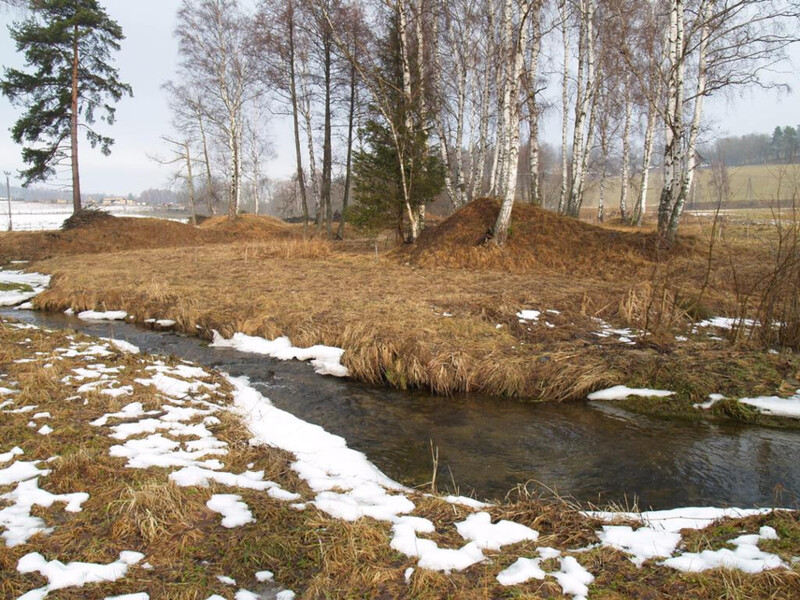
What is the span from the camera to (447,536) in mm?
2904

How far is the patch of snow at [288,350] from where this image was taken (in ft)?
23.4

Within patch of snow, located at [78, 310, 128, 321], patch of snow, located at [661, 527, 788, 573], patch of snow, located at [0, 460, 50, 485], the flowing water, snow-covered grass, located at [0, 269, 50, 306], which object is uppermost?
snow-covered grass, located at [0, 269, 50, 306]

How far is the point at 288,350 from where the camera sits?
783 cm

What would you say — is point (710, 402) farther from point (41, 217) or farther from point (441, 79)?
point (41, 217)

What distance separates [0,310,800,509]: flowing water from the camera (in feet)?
13.6

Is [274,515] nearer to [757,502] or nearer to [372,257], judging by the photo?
[757,502]

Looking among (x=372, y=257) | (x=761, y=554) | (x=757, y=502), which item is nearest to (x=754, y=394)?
(x=757, y=502)

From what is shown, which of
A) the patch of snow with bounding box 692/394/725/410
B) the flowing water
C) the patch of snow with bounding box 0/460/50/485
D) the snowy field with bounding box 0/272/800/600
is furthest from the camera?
the patch of snow with bounding box 692/394/725/410

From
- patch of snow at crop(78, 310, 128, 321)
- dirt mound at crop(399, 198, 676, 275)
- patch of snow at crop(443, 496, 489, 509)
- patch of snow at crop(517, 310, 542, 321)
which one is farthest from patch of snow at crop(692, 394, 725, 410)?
patch of snow at crop(78, 310, 128, 321)

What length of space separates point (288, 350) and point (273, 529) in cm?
507

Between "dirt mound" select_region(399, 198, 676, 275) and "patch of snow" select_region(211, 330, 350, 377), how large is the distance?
622 cm

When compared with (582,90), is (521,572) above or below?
below

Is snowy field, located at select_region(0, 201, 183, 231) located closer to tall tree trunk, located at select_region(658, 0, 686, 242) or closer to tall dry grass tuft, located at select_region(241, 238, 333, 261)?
tall dry grass tuft, located at select_region(241, 238, 333, 261)

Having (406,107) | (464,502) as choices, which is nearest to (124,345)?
(464,502)
